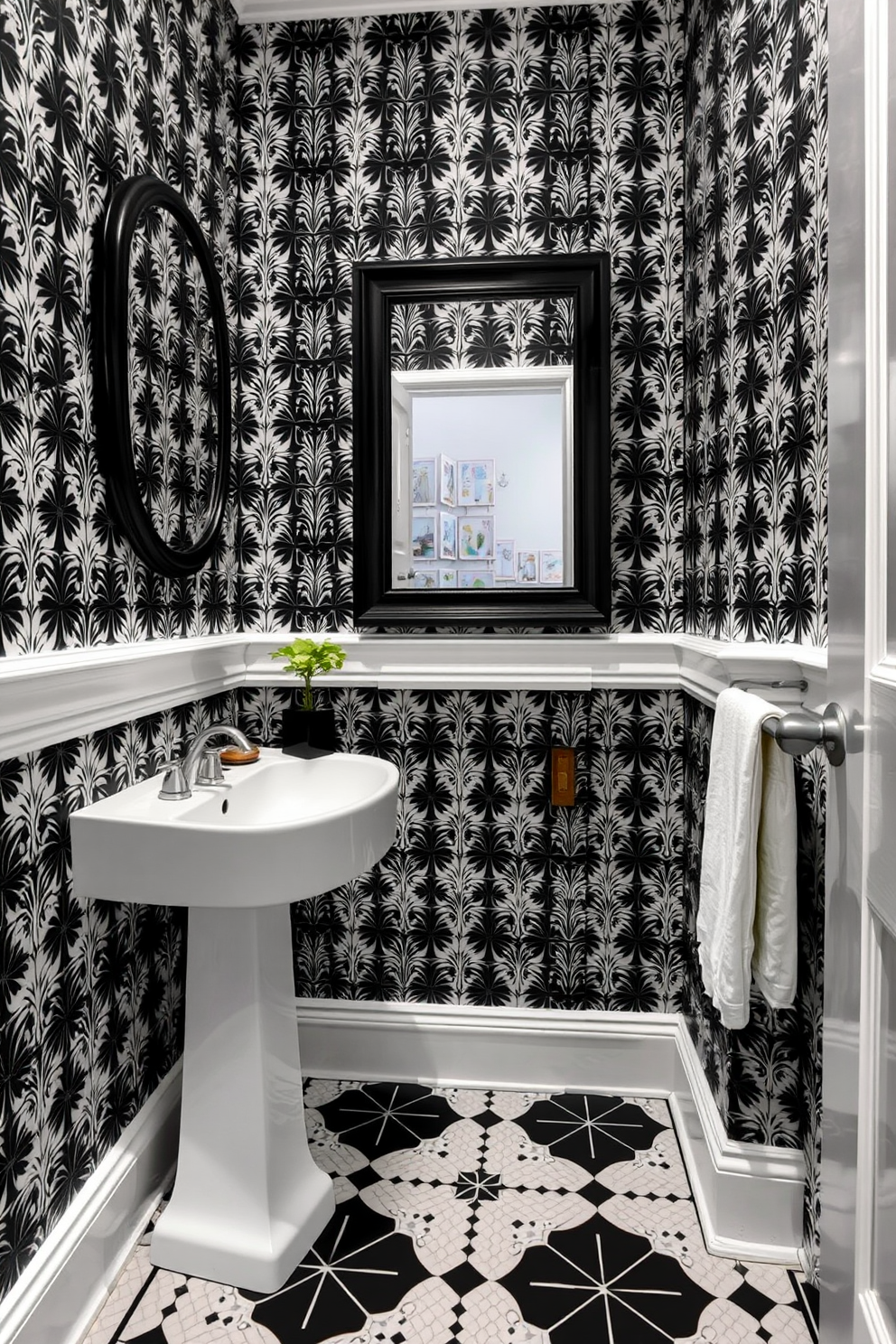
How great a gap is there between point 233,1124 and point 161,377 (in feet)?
4.63

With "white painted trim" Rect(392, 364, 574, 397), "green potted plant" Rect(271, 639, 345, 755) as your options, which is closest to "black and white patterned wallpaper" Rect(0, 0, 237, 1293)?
"green potted plant" Rect(271, 639, 345, 755)

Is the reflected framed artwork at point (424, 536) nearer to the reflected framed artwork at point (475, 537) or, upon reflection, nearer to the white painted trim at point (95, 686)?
the reflected framed artwork at point (475, 537)

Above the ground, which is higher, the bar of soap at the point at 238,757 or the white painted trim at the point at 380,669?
the white painted trim at the point at 380,669

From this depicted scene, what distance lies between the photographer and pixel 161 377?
1701mm

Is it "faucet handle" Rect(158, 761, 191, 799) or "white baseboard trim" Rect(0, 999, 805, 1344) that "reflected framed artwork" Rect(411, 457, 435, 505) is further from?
"white baseboard trim" Rect(0, 999, 805, 1344)

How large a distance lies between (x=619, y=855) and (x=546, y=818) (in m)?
0.20

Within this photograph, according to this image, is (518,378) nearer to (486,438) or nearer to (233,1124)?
(486,438)

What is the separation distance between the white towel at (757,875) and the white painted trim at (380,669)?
0.11m

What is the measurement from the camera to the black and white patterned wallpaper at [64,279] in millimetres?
1240

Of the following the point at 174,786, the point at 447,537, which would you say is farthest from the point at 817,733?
the point at 447,537

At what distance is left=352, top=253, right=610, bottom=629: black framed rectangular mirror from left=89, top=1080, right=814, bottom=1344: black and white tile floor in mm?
1151

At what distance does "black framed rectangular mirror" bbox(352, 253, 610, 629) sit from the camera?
1.97 metres

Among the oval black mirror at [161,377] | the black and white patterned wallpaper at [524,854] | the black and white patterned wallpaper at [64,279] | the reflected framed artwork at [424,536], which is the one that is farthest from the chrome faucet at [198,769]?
the reflected framed artwork at [424,536]

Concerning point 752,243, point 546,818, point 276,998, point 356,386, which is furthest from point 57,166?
point 546,818
